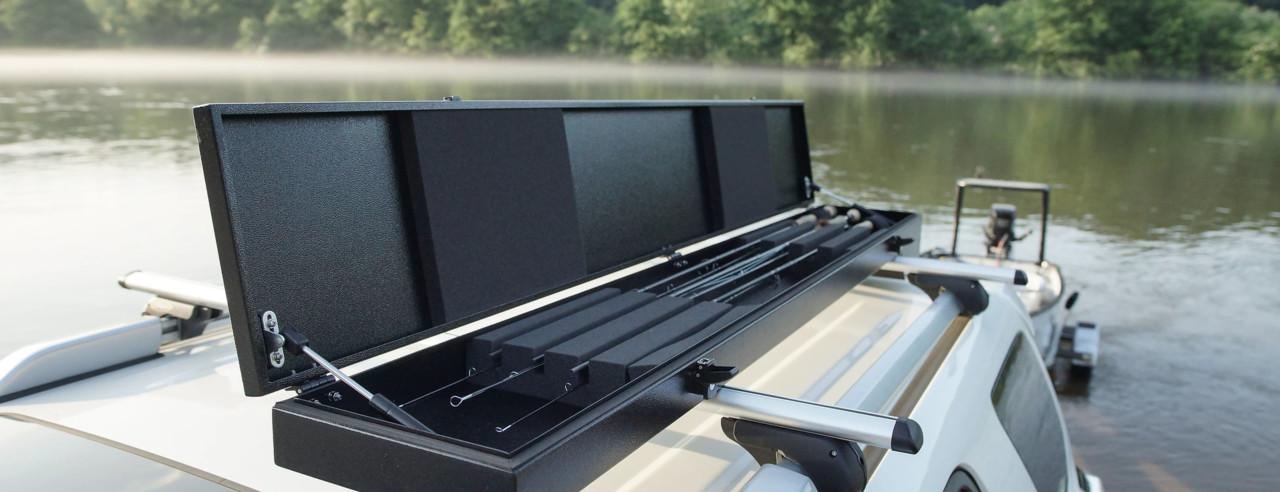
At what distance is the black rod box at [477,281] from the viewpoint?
1.49 metres

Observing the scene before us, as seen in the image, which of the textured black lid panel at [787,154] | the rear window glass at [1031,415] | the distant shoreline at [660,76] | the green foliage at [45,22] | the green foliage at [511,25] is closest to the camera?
the rear window glass at [1031,415]

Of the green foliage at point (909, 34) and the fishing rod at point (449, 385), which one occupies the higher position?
the green foliage at point (909, 34)

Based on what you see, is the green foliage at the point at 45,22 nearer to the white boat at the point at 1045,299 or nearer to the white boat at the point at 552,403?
the white boat at the point at 1045,299

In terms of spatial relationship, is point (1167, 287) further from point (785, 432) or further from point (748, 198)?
point (785, 432)

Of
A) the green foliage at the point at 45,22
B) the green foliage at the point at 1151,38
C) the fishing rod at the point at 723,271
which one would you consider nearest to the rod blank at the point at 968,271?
the fishing rod at the point at 723,271

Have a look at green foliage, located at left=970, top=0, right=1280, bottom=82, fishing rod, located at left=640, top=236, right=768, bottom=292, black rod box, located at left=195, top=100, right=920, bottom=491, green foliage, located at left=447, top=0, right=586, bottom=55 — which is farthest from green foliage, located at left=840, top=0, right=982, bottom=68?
black rod box, located at left=195, top=100, right=920, bottom=491

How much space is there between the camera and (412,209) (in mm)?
2184

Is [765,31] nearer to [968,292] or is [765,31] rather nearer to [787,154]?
[787,154]

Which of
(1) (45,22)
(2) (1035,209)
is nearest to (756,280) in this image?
(2) (1035,209)

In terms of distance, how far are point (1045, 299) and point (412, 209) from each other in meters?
8.58

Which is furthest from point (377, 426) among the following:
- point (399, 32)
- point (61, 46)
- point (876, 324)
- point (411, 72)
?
point (61, 46)

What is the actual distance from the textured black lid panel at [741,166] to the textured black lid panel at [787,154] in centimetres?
9

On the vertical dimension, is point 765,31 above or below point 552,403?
above

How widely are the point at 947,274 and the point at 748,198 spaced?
126cm
